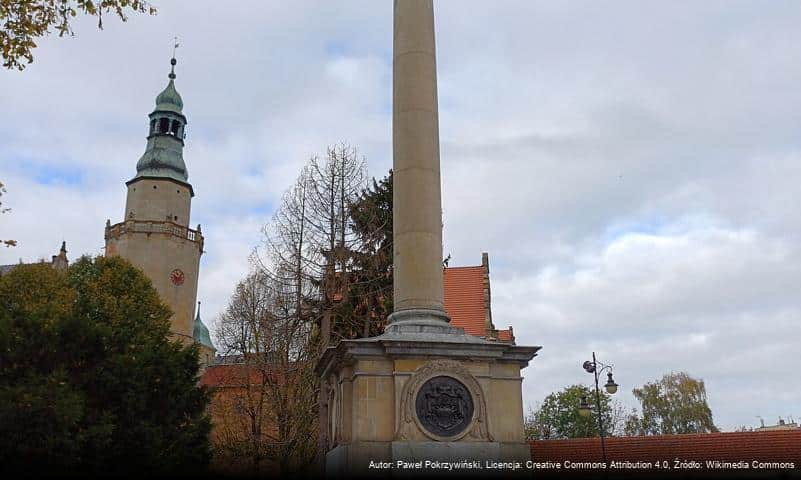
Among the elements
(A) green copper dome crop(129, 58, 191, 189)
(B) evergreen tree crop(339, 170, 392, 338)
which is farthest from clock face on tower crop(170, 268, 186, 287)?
(B) evergreen tree crop(339, 170, 392, 338)

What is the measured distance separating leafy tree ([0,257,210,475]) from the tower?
20.6 m

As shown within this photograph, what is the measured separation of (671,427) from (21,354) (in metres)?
50.9

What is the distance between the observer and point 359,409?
41.0 ft

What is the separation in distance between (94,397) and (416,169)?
12.0 meters

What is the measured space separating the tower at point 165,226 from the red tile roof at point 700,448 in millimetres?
30285

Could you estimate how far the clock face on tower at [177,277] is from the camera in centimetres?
4538

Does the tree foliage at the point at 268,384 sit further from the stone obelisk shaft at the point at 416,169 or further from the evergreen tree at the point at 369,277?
the stone obelisk shaft at the point at 416,169

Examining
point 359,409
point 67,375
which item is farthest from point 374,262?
point 359,409

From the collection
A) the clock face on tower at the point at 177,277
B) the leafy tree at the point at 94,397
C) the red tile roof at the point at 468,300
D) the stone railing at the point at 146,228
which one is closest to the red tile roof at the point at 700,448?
the leafy tree at the point at 94,397

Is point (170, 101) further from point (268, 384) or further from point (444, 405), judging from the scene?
point (444, 405)

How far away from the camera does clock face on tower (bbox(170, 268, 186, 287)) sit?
1786 inches

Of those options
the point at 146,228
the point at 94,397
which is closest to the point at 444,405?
the point at 94,397

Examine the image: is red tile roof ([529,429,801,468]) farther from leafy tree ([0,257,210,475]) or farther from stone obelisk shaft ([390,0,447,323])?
leafy tree ([0,257,210,475])

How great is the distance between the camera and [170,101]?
50.4 meters
